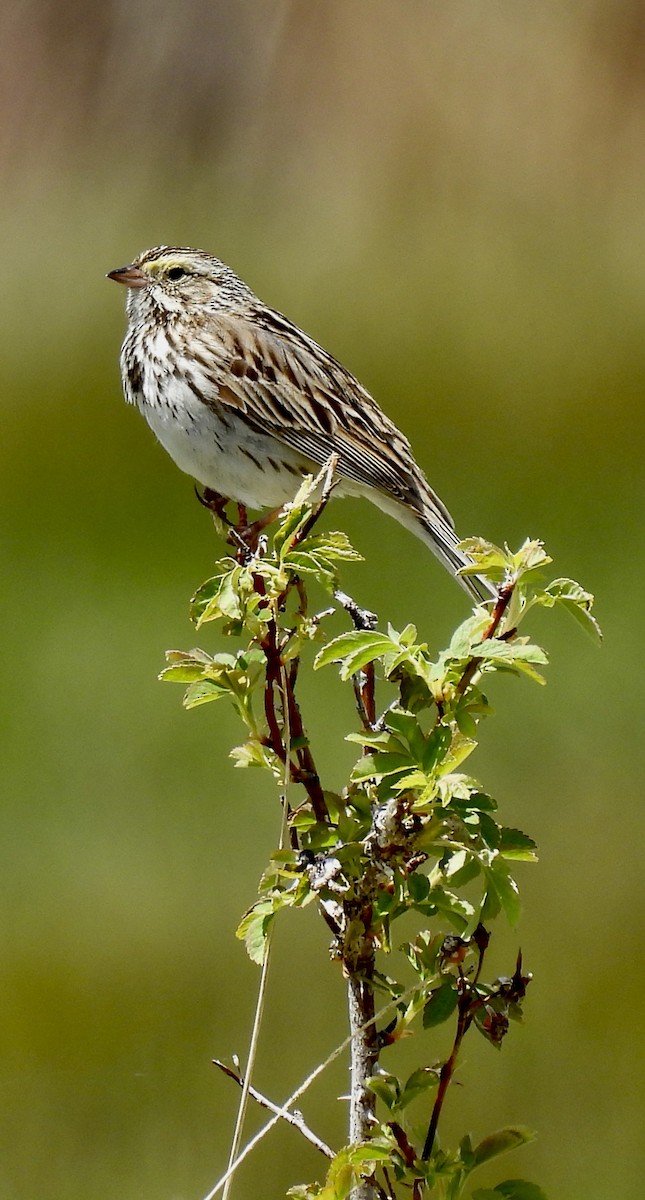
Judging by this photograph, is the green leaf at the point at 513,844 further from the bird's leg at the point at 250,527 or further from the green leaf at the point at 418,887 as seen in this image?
the bird's leg at the point at 250,527

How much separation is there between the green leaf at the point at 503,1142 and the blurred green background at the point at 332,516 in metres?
1.77

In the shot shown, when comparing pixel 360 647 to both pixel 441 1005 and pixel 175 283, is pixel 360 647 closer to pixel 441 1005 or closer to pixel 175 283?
pixel 441 1005

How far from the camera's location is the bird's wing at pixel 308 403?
268 cm

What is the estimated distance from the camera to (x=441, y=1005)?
3.85 feet

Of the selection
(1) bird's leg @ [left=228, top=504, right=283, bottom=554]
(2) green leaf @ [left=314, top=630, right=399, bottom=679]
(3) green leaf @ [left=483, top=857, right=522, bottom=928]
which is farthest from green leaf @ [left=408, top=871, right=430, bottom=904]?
(1) bird's leg @ [left=228, top=504, right=283, bottom=554]

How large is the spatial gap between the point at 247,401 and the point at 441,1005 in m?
1.63

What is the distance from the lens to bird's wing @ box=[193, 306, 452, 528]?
2.68 meters

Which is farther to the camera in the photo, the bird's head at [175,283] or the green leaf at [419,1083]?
the bird's head at [175,283]

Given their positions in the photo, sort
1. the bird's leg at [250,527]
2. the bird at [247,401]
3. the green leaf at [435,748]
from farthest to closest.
→ the bird at [247,401], the bird's leg at [250,527], the green leaf at [435,748]

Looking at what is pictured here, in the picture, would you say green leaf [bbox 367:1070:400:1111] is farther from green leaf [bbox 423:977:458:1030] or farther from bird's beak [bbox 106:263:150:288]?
bird's beak [bbox 106:263:150:288]

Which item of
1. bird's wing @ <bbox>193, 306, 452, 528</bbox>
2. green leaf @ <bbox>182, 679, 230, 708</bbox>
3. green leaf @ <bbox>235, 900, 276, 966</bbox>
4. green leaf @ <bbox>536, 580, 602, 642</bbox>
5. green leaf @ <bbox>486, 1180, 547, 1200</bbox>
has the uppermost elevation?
bird's wing @ <bbox>193, 306, 452, 528</bbox>

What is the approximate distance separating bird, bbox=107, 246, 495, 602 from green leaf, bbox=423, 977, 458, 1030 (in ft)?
4.43

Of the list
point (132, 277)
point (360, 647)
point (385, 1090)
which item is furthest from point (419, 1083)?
point (132, 277)

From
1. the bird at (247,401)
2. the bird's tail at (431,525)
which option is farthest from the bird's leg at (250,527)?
the bird's tail at (431,525)
